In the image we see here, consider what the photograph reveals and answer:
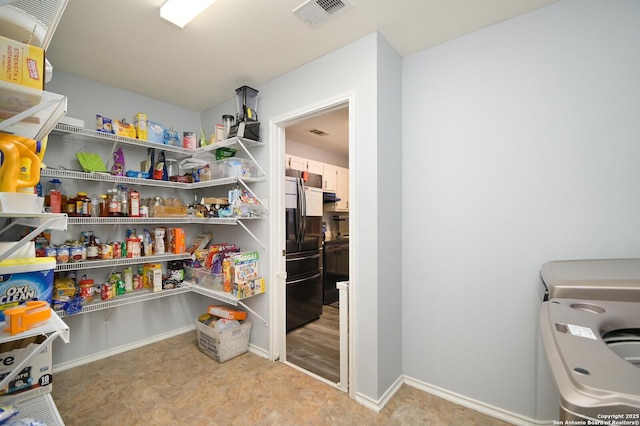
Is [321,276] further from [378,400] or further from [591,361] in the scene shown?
[591,361]

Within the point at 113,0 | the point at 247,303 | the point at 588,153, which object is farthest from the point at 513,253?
the point at 113,0

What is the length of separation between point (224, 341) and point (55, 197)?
5.66 feet

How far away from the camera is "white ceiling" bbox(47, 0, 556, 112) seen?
1.61 m

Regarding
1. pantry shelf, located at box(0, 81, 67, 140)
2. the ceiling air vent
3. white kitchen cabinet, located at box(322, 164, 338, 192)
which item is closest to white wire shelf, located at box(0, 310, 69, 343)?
pantry shelf, located at box(0, 81, 67, 140)

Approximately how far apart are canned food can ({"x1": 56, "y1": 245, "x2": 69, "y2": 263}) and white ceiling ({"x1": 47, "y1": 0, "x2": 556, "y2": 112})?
1.46 metres

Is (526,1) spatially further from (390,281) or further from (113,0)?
(113,0)

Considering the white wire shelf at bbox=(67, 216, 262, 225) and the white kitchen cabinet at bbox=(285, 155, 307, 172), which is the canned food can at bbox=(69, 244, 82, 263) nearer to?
the white wire shelf at bbox=(67, 216, 262, 225)

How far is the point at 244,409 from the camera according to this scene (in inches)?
71.2

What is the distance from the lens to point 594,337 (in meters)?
0.67

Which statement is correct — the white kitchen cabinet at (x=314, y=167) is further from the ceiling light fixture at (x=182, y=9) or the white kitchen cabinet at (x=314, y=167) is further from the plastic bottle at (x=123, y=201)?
the ceiling light fixture at (x=182, y=9)

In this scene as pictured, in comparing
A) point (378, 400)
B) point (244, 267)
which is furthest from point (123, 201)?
point (378, 400)

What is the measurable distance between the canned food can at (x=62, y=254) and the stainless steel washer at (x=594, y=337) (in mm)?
2820

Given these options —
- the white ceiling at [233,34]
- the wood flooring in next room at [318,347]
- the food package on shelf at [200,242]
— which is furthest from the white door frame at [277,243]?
the food package on shelf at [200,242]

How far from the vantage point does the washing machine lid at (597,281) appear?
990 millimetres
